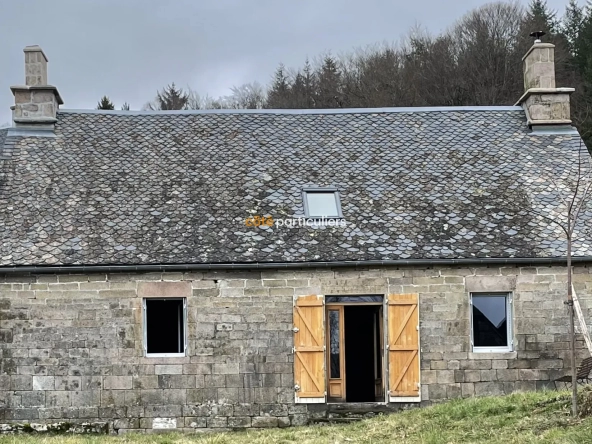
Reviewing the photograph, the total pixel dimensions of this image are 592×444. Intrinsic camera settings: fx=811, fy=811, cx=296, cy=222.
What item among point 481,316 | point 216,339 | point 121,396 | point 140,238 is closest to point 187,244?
point 140,238

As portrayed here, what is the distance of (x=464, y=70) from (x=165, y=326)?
89.3ft

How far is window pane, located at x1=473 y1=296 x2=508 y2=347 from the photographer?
14625 millimetres

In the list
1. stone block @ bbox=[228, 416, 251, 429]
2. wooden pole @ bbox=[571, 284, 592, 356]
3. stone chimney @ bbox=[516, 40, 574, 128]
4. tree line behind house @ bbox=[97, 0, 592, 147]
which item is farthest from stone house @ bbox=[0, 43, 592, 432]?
tree line behind house @ bbox=[97, 0, 592, 147]

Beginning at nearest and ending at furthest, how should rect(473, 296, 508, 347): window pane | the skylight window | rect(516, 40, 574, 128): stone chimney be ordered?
rect(473, 296, 508, 347): window pane → the skylight window → rect(516, 40, 574, 128): stone chimney

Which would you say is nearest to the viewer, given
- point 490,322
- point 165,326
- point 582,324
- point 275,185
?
point 582,324

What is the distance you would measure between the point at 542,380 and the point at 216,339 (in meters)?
5.82

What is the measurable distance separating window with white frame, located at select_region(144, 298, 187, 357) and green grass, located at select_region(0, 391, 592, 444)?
158cm

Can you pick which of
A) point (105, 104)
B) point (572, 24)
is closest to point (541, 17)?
point (572, 24)

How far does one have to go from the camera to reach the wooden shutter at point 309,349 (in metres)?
14.3

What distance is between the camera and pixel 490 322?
48.2 feet

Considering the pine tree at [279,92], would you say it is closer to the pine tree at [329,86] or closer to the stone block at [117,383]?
the pine tree at [329,86]

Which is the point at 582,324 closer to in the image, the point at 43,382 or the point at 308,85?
the point at 43,382

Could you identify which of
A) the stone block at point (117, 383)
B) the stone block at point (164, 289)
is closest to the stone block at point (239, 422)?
the stone block at point (117, 383)

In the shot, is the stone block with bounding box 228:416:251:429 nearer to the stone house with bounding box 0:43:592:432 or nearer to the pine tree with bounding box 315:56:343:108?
the stone house with bounding box 0:43:592:432
